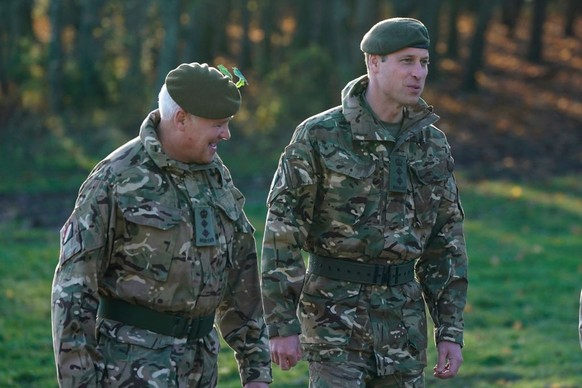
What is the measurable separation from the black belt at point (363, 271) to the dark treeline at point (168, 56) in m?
20.6

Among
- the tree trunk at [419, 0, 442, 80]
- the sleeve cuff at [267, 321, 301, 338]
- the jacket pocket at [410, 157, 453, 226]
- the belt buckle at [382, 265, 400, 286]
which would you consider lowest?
the tree trunk at [419, 0, 442, 80]

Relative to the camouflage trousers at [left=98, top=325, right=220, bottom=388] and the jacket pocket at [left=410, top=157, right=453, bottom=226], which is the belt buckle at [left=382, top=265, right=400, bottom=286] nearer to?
the jacket pocket at [left=410, top=157, right=453, bottom=226]

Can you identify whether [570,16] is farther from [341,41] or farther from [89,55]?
[89,55]

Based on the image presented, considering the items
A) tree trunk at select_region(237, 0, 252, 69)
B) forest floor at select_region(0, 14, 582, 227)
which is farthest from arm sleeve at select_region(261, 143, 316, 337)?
tree trunk at select_region(237, 0, 252, 69)

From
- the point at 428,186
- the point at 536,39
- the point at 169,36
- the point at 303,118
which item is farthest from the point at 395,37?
the point at 536,39

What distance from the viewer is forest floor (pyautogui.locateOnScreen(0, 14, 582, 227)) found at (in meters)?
23.4

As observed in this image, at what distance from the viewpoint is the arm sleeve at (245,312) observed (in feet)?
17.8

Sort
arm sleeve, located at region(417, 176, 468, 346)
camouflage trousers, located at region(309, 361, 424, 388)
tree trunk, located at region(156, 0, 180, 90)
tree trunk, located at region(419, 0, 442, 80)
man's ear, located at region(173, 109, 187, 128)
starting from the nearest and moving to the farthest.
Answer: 1. man's ear, located at region(173, 109, 187, 128)
2. camouflage trousers, located at region(309, 361, 424, 388)
3. arm sleeve, located at region(417, 176, 468, 346)
4. tree trunk, located at region(156, 0, 180, 90)
5. tree trunk, located at region(419, 0, 442, 80)

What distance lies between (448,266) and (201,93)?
183 centimetres

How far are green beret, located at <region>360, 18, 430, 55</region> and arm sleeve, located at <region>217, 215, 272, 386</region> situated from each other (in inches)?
47.5

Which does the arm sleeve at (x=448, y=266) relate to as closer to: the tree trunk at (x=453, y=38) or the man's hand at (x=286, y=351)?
the man's hand at (x=286, y=351)

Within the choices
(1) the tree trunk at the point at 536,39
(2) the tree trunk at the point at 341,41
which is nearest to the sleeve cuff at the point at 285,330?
(2) the tree trunk at the point at 341,41

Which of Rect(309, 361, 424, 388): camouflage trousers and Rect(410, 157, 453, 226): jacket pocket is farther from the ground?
Rect(410, 157, 453, 226): jacket pocket

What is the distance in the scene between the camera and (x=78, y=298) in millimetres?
4809
